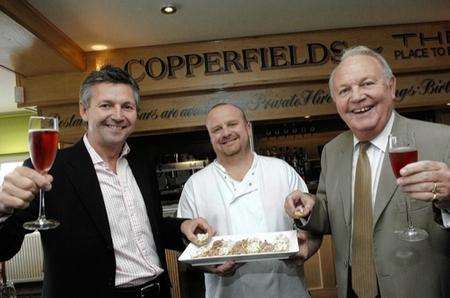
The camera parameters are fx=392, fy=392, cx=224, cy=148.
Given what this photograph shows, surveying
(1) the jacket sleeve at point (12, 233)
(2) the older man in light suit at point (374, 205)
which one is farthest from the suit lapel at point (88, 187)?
(2) the older man in light suit at point (374, 205)

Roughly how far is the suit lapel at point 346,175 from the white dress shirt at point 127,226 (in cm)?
92

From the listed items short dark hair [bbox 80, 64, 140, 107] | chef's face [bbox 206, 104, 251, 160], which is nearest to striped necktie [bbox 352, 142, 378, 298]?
chef's face [bbox 206, 104, 251, 160]

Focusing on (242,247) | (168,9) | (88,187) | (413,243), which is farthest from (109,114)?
(168,9)

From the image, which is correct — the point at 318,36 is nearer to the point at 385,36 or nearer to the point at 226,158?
the point at 385,36

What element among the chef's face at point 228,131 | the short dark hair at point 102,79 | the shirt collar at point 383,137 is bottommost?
the shirt collar at point 383,137

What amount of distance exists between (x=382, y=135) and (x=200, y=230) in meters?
1.01

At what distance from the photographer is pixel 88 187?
1.75 m

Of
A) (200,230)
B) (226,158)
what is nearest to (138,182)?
(200,230)

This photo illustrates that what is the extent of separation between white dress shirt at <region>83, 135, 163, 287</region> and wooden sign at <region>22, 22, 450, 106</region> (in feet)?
8.76

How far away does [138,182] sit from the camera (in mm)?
1979

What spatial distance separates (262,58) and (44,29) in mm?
2261

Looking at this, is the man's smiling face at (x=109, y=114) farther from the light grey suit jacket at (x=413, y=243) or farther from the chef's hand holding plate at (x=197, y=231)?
the light grey suit jacket at (x=413, y=243)

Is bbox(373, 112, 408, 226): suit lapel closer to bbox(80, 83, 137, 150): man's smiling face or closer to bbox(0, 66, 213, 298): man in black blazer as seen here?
bbox(0, 66, 213, 298): man in black blazer

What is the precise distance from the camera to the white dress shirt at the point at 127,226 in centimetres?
175
